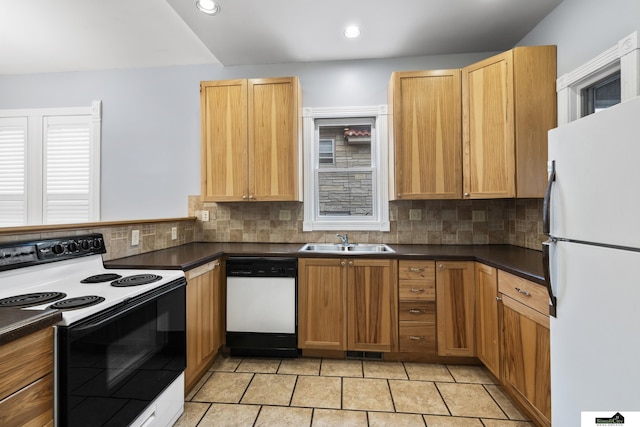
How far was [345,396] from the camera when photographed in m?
1.93

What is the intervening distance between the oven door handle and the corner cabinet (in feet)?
3.59

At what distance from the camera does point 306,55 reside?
2.85 m

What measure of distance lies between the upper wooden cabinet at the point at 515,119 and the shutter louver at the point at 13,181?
471cm

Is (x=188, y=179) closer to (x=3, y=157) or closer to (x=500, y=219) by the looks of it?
(x=3, y=157)

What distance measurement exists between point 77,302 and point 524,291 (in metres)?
2.19

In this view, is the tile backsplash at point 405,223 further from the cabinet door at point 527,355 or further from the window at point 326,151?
the cabinet door at point 527,355

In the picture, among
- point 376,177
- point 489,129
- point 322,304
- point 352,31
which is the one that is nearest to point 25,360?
point 322,304

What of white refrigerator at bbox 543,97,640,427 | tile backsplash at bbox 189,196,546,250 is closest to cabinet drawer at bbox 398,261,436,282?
tile backsplash at bbox 189,196,546,250

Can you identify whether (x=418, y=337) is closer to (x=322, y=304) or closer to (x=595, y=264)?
(x=322, y=304)

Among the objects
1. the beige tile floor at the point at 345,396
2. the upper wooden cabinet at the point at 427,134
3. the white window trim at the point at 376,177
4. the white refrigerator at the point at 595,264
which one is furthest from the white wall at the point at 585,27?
the beige tile floor at the point at 345,396

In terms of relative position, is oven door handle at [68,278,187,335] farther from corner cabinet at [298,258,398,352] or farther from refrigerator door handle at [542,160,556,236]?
refrigerator door handle at [542,160,556,236]

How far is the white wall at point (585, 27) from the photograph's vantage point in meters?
1.65

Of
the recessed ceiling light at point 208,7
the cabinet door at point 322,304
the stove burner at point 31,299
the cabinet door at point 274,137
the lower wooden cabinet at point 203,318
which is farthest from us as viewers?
the cabinet door at point 274,137

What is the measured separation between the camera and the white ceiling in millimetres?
2203
